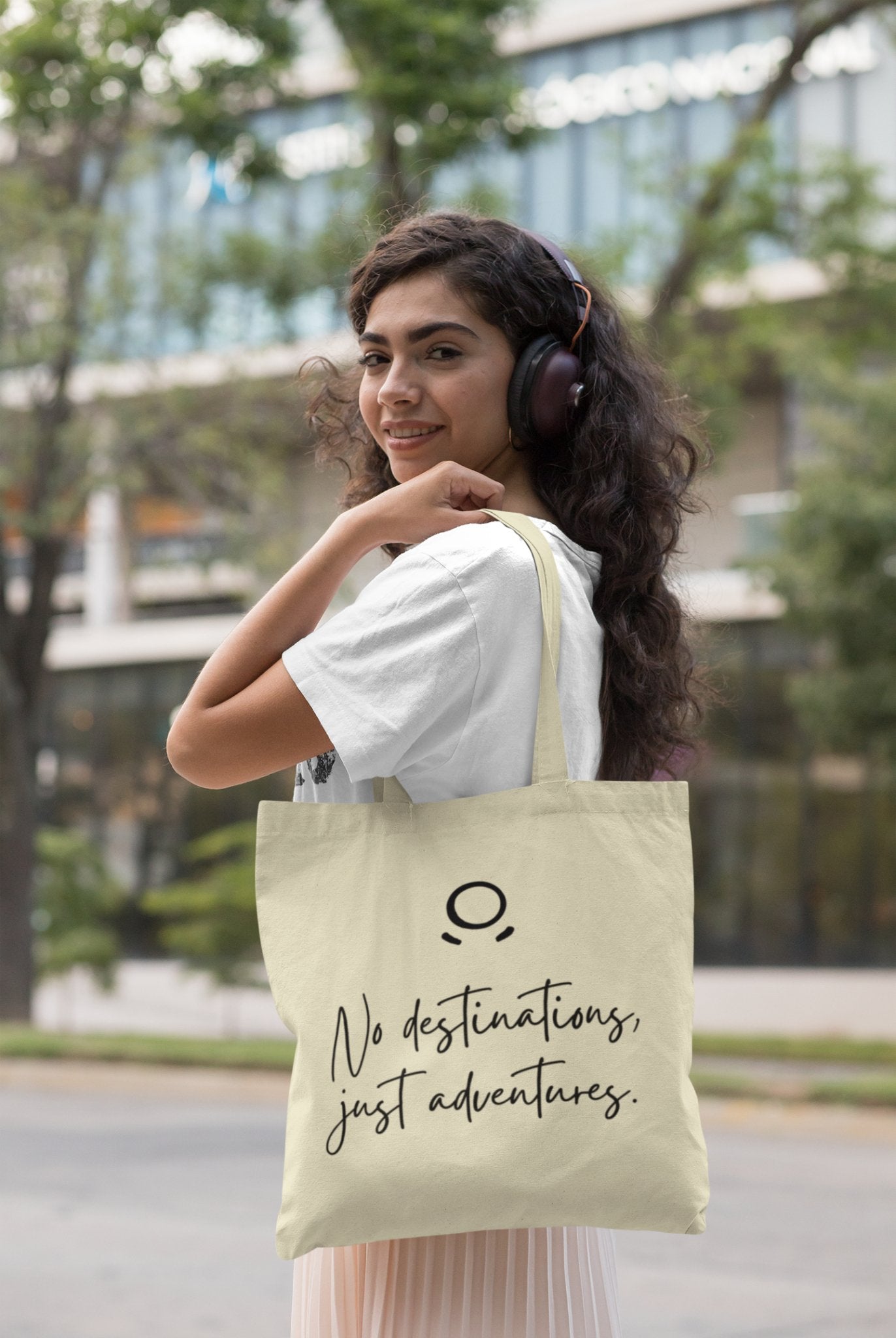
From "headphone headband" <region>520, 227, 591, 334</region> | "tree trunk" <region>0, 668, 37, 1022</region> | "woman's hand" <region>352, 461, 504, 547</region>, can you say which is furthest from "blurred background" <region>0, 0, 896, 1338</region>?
"woman's hand" <region>352, 461, 504, 547</region>

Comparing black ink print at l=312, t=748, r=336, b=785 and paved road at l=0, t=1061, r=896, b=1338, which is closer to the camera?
black ink print at l=312, t=748, r=336, b=785

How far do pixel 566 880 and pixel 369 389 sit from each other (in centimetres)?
62

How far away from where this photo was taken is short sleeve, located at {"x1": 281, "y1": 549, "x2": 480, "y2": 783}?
158 cm

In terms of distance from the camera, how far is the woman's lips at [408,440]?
187 centimetres

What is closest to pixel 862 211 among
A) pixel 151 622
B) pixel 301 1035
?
pixel 301 1035

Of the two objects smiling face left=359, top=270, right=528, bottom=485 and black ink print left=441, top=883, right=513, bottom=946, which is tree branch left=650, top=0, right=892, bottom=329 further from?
black ink print left=441, top=883, right=513, bottom=946

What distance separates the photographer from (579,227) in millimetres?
25906

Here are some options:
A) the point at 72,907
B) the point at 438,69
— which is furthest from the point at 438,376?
the point at 72,907

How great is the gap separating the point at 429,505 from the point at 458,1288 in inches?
29.9

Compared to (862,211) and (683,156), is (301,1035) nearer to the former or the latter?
(862,211)

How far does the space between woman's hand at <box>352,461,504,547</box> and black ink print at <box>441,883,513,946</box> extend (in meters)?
0.37

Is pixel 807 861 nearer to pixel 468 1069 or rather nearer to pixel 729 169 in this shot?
pixel 729 169

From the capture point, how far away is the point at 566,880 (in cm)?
159

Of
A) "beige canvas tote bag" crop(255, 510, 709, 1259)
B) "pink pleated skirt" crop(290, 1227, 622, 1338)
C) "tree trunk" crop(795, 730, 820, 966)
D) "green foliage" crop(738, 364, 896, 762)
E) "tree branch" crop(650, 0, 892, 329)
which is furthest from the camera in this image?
"tree trunk" crop(795, 730, 820, 966)
